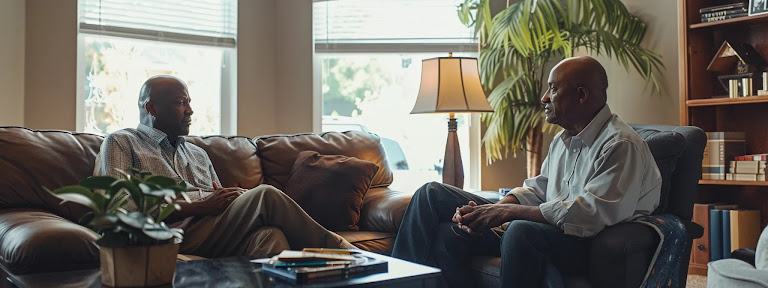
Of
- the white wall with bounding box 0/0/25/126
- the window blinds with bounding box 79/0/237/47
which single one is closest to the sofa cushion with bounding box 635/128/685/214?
the window blinds with bounding box 79/0/237/47

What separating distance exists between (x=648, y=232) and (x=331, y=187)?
1.39 meters

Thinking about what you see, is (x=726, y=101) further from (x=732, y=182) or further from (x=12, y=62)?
(x=12, y=62)

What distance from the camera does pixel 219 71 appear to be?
4352mm

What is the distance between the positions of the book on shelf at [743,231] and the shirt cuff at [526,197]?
4.99ft

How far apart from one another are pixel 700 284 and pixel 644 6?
1636 mm

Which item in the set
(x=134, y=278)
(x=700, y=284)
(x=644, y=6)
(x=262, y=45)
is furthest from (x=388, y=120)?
(x=134, y=278)

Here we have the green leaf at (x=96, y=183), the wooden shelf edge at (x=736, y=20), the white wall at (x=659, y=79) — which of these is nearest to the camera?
the green leaf at (x=96, y=183)

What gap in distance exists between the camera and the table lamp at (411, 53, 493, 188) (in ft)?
11.1

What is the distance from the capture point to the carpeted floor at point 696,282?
331 centimetres

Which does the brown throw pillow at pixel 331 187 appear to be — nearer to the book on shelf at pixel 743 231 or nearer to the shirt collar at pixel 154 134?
the shirt collar at pixel 154 134

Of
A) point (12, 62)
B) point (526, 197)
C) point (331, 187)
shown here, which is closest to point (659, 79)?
point (526, 197)

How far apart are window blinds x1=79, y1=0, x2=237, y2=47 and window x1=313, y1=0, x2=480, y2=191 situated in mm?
568

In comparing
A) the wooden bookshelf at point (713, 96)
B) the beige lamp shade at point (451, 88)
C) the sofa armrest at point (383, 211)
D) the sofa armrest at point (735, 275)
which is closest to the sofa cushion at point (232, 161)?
the sofa armrest at point (383, 211)

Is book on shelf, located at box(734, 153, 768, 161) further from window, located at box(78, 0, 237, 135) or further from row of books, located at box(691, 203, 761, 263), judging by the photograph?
window, located at box(78, 0, 237, 135)
